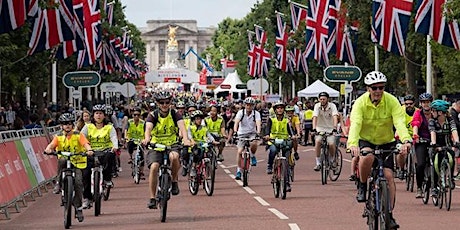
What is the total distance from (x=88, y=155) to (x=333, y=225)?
365 centimetres

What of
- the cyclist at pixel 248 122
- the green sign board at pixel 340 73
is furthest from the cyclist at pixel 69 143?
the green sign board at pixel 340 73

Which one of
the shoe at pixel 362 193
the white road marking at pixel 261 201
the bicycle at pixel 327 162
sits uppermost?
the shoe at pixel 362 193

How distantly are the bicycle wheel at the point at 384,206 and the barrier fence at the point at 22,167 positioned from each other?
7.67m

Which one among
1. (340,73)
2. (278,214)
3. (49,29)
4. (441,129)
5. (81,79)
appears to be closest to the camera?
(278,214)

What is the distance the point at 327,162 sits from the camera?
2462 centimetres

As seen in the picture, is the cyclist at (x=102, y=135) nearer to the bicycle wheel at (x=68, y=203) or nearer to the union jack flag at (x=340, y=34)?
the bicycle wheel at (x=68, y=203)

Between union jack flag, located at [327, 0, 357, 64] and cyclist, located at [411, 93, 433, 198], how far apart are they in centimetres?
2686

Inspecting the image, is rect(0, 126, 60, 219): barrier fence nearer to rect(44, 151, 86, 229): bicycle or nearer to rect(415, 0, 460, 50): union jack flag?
rect(44, 151, 86, 229): bicycle

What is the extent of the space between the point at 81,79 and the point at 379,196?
26532mm

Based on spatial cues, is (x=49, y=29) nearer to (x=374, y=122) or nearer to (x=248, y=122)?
(x=248, y=122)

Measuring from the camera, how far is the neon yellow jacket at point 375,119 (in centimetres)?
1279

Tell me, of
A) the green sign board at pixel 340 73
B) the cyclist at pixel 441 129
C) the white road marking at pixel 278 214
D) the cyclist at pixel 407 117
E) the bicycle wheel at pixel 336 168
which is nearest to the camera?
the white road marking at pixel 278 214

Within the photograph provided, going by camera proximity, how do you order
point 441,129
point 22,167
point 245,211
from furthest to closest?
1. point 22,167
2. point 441,129
3. point 245,211

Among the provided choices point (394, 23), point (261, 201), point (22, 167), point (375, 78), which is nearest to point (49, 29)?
point (394, 23)
